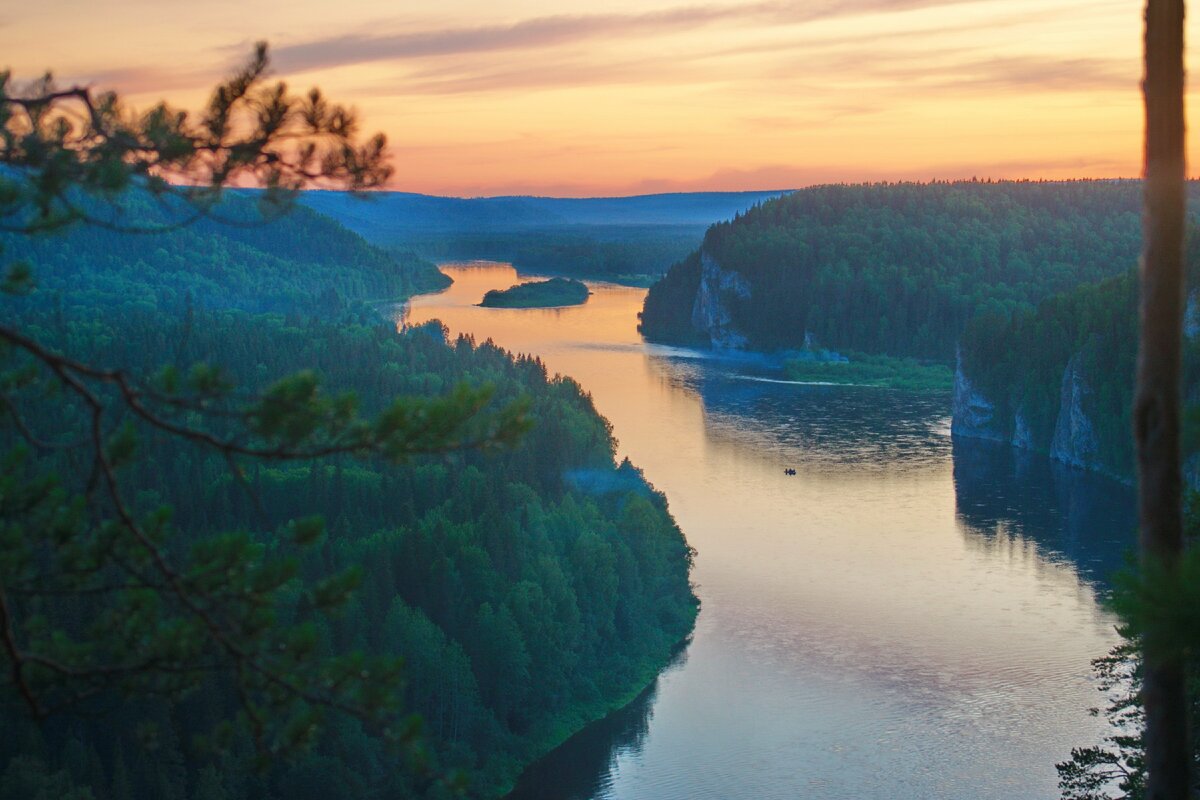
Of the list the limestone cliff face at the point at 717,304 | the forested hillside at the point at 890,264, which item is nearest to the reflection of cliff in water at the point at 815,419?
the forested hillside at the point at 890,264

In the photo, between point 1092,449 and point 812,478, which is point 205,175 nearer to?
point 812,478

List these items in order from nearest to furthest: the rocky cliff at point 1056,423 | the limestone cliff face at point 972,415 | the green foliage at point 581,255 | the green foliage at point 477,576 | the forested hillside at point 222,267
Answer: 1. the green foliage at point 477,576
2. the rocky cliff at point 1056,423
3. the limestone cliff face at point 972,415
4. the forested hillside at point 222,267
5. the green foliage at point 581,255

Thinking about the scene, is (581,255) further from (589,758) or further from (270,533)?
(589,758)

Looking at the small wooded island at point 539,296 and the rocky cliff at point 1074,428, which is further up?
the small wooded island at point 539,296

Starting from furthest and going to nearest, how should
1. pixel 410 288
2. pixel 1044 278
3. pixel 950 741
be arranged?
pixel 410 288
pixel 1044 278
pixel 950 741

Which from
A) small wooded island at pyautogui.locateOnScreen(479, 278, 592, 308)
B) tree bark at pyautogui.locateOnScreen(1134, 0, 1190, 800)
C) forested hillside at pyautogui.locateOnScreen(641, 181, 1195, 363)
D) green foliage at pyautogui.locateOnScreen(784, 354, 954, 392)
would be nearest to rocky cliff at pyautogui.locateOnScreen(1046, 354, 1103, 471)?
green foliage at pyautogui.locateOnScreen(784, 354, 954, 392)

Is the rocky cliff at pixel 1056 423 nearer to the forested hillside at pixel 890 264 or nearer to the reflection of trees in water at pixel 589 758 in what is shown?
the forested hillside at pixel 890 264

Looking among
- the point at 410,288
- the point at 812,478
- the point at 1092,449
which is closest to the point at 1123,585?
the point at 812,478
